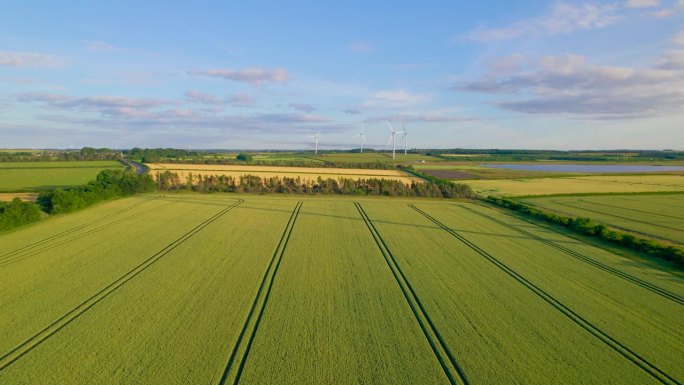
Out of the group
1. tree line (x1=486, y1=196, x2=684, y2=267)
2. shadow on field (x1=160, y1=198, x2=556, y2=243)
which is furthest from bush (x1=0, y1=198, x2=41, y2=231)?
tree line (x1=486, y1=196, x2=684, y2=267)

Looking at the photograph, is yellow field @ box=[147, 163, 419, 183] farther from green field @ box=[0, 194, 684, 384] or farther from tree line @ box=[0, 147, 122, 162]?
tree line @ box=[0, 147, 122, 162]

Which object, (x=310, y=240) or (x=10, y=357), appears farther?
(x=310, y=240)

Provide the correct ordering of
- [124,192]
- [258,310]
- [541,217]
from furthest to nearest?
1. [124,192]
2. [541,217]
3. [258,310]

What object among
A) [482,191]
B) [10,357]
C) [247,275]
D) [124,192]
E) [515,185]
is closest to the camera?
[10,357]

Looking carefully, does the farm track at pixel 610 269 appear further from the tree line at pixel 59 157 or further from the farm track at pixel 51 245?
the tree line at pixel 59 157

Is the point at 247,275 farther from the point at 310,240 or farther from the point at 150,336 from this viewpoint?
the point at 310,240

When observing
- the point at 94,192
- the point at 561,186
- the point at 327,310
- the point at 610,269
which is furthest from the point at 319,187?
the point at 327,310

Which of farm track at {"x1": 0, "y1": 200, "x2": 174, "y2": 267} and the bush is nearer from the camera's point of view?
farm track at {"x1": 0, "y1": 200, "x2": 174, "y2": 267}

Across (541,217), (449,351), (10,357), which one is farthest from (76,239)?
(541,217)
